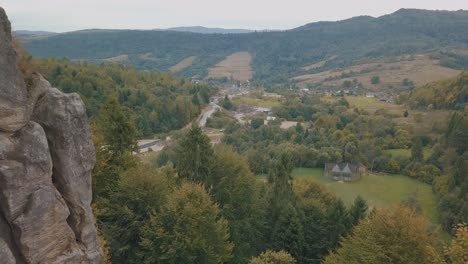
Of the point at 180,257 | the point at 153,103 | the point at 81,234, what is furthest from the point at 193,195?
the point at 153,103

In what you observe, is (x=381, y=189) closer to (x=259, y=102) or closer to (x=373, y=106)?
(x=373, y=106)

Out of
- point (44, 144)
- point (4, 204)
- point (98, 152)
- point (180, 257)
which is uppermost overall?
point (44, 144)

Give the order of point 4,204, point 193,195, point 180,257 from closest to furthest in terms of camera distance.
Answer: point 4,204 < point 180,257 < point 193,195

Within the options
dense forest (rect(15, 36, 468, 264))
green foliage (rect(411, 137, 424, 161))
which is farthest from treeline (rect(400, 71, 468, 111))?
dense forest (rect(15, 36, 468, 264))

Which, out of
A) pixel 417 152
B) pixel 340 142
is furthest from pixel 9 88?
pixel 340 142

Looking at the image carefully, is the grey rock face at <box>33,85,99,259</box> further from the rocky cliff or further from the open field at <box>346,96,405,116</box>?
the open field at <box>346,96,405,116</box>

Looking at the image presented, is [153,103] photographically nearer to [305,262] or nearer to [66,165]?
[305,262]

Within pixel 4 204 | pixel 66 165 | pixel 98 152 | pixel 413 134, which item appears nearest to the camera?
pixel 4 204

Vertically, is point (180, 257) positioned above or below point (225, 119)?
above
